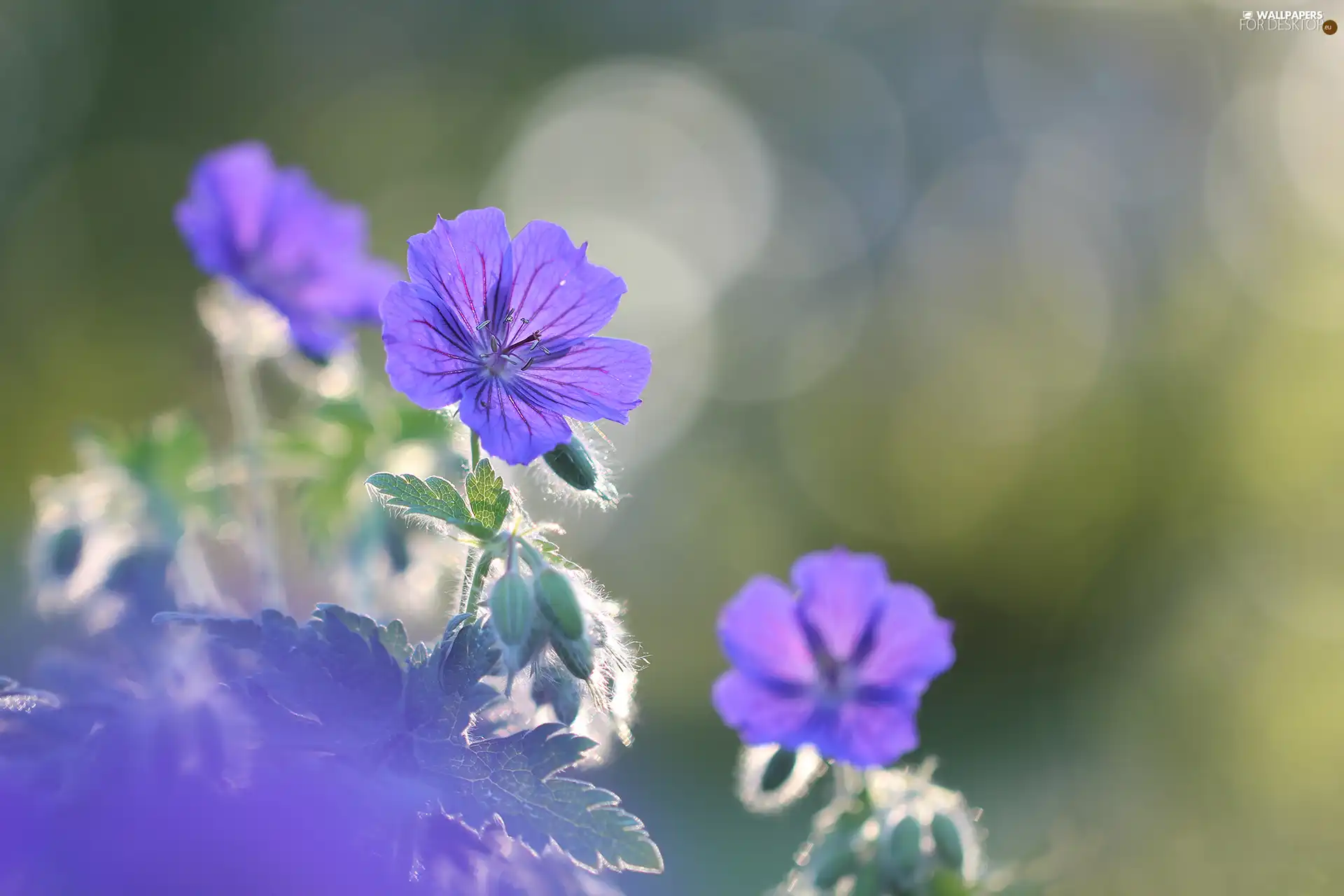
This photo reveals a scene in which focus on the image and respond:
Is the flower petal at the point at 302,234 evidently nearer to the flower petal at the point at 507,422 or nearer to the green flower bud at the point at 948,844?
the flower petal at the point at 507,422

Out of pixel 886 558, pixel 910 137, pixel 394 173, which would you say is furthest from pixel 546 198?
pixel 886 558

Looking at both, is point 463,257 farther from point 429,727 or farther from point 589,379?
point 429,727

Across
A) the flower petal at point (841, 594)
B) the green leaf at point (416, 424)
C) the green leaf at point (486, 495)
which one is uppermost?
the green leaf at point (416, 424)

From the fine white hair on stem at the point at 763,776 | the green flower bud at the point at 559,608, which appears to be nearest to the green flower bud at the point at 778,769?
the fine white hair on stem at the point at 763,776

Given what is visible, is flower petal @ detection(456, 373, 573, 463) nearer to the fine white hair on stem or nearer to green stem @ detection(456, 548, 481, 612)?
green stem @ detection(456, 548, 481, 612)

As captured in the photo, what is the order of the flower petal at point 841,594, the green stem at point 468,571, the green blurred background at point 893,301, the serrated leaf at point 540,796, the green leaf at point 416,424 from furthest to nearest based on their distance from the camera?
the green blurred background at point 893,301 → the green leaf at point 416,424 → the flower petal at point 841,594 → the green stem at point 468,571 → the serrated leaf at point 540,796

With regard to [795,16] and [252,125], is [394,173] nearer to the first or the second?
[252,125]
